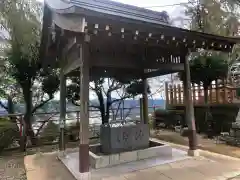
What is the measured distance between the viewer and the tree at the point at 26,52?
18.5ft

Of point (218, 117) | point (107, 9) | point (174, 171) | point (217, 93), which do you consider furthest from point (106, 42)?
point (218, 117)

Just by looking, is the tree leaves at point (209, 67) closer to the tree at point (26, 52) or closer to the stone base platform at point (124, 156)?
the stone base platform at point (124, 156)

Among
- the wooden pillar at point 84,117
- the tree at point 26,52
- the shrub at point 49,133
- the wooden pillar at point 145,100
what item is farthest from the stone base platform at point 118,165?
the tree at point 26,52

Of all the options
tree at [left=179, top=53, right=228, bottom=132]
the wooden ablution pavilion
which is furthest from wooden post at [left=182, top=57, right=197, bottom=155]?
tree at [left=179, top=53, right=228, bottom=132]

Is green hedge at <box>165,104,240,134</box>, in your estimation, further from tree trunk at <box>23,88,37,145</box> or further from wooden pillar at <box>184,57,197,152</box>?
tree trunk at <box>23,88,37,145</box>

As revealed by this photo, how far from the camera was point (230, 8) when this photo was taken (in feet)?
21.4

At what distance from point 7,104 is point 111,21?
5.53 m

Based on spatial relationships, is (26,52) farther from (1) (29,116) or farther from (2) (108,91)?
(2) (108,91)

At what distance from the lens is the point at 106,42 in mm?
4020

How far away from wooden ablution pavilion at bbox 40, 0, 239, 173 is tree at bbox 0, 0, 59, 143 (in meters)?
0.74

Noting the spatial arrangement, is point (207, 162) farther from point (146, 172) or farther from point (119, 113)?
point (119, 113)

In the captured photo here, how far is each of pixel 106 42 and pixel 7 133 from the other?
3.84 meters

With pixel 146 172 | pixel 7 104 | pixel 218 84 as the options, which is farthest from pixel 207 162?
pixel 7 104

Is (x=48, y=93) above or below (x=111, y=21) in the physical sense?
below
